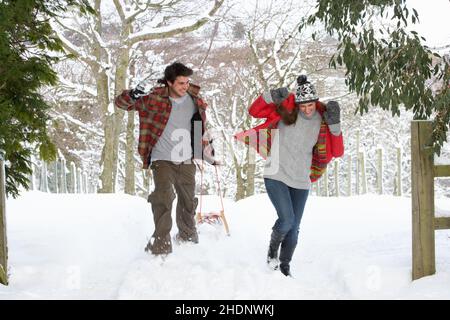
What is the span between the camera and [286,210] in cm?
548

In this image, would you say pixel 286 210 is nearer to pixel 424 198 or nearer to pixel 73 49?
pixel 424 198

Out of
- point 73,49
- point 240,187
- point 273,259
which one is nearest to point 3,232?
point 273,259

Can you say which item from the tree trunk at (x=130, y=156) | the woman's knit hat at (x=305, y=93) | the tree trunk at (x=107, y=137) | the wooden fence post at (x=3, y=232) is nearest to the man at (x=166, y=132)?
the woman's knit hat at (x=305, y=93)

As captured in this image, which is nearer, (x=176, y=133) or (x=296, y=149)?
(x=296, y=149)

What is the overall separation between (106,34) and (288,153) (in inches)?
659

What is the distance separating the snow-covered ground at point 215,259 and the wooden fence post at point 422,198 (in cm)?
16

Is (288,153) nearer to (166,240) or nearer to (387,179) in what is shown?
(166,240)

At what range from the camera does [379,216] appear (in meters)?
9.56

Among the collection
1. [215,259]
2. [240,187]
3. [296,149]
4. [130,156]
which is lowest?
[240,187]

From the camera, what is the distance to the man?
6.14m

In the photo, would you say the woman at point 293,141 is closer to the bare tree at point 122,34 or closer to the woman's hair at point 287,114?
the woman's hair at point 287,114

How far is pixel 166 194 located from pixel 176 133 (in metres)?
0.64

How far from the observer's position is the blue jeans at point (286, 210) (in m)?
5.46

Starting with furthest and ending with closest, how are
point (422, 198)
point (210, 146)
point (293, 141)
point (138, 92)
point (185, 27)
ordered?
point (185, 27)
point (210, 146)
point (138, 92)
point (293, 141)
point (422, 198)
